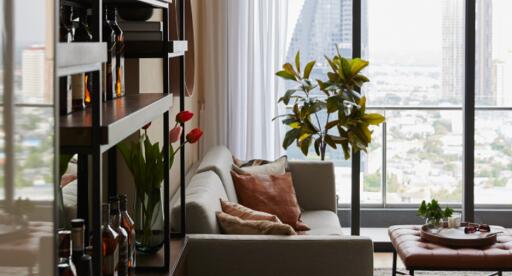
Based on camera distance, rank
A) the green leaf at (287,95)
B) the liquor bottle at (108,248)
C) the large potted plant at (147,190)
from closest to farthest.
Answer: the liquor bottle at (108,248) < the large potted plant at (147,190) < the green leaf at (287,95)

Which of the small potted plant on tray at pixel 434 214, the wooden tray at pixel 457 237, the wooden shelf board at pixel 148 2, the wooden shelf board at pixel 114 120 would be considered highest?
the wooden shelf board at pixel 148 2

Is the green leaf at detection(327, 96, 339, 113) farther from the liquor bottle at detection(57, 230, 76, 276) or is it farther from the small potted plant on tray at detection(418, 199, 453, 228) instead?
the liquor bottle at detection(57, 230, 76, 276)

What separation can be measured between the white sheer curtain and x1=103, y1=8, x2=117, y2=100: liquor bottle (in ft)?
11.2

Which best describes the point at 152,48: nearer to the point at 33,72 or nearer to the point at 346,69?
the point at 33,72

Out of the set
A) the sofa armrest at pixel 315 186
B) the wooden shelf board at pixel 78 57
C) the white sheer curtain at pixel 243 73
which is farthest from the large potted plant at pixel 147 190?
the white sheer curtain at pixel 243 73

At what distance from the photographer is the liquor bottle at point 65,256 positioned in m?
1.61

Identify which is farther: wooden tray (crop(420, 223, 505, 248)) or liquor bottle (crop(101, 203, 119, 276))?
wooden tray (crop(420, 223, 505, 248))

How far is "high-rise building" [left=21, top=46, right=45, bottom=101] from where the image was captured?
36.1 inches

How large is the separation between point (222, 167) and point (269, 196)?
32 centimetres

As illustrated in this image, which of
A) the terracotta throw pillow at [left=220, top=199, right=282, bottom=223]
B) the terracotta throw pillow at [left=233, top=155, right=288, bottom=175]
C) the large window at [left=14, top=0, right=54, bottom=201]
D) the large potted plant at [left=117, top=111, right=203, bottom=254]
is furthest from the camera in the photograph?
the terracotta throw pillow at [left=233, top=155, right=288, bottom=175]

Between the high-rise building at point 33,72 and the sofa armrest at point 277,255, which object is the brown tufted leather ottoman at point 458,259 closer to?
the sofa armrest at point 277,255

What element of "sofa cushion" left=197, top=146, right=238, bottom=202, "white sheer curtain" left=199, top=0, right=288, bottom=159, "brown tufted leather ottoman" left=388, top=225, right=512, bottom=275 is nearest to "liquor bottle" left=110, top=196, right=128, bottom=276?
"sofa cushion" left=197, top=146, right=238, bottom=202

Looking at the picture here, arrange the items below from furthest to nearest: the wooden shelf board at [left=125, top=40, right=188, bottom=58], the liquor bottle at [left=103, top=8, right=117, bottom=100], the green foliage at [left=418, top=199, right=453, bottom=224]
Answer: the green foliage at [left=418, top=199, right=453, bottom=224] < the wooden shelf board at [left=125, top=40, right=188, bottom=58] < the liquor bottle at [left=103, top=8, right=117, bottom=100]

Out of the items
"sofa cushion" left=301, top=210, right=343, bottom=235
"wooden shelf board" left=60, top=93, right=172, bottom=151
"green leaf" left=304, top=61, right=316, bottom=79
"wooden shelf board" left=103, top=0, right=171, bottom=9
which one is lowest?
"sofa cushion" left=301, top=210, right=343, bottom=235
